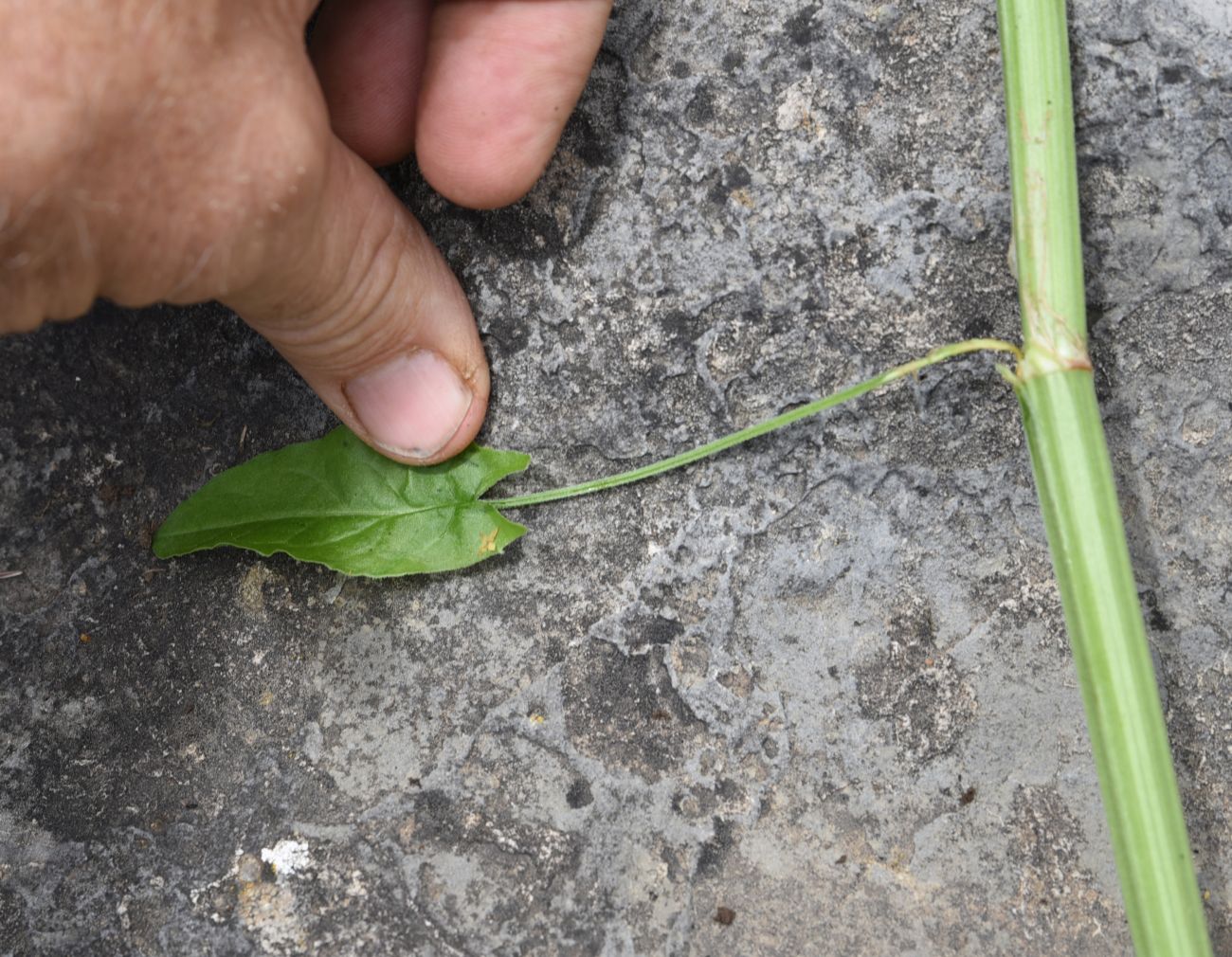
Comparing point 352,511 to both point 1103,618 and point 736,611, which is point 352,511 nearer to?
point 736,611

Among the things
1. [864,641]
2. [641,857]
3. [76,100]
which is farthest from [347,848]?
[76,100]

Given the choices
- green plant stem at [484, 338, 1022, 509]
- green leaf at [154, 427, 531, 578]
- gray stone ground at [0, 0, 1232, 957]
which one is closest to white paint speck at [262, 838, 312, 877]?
gray stone ground at [0, 0, 1232, 957]

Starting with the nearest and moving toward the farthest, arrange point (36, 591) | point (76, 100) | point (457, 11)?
point (76, 100), point (457, 11), point (36, 591)

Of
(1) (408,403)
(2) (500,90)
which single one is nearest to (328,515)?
(1) (408,403)

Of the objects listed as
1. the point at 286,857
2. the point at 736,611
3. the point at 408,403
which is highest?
the point at 408,403

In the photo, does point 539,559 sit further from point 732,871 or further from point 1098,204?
point 1098,204

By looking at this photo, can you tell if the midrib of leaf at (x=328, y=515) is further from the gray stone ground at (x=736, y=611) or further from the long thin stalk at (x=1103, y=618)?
the long thin stalk at (x=1103, y=618)
